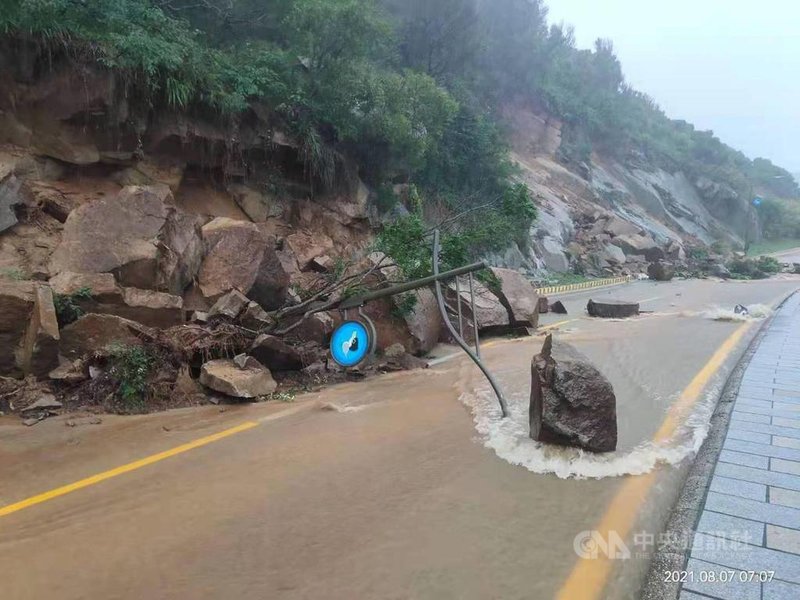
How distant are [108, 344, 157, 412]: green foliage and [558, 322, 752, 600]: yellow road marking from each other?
4442 mm

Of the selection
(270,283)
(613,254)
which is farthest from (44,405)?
(613,254)

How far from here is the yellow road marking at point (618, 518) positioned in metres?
2.73

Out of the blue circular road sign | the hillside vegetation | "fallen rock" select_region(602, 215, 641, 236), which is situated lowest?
the blue circular road sign

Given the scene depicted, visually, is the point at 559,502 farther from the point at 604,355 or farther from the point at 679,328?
the point at 679,328

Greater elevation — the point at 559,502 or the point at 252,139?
the point at 252,139

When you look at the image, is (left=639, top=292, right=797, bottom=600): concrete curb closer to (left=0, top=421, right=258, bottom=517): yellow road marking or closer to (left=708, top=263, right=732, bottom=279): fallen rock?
(left=0, top=421, right=258, bottom=517): yellow road marking

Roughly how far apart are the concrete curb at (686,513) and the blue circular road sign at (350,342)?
3761 mm

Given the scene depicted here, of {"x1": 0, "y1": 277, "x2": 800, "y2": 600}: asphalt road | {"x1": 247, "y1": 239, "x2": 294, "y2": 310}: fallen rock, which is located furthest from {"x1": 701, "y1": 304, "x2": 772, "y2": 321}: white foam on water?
{"x1": 247, "y1": 239, "x2": 294, "y2": 310}: fallen rock

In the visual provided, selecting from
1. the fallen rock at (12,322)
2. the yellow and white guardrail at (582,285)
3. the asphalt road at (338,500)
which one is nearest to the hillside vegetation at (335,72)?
the yellow and white guardrail at (582,285)

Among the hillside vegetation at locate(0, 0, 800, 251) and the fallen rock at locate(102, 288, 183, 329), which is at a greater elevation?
the hillside vegetation at locate(0, 0, 800, 251)

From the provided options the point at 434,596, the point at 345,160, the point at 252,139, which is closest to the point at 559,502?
the point at 434,596

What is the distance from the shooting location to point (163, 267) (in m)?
7.64

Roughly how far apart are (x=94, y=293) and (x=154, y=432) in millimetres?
2228

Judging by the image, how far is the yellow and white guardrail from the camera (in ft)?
66.6
